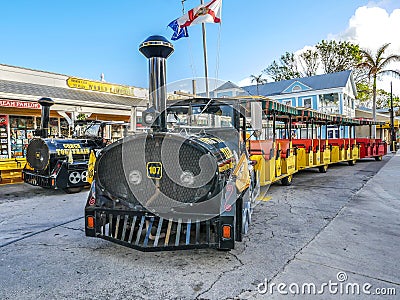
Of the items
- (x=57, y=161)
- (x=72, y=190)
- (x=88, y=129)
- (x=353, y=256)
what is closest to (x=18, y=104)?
(x=88, y=129)

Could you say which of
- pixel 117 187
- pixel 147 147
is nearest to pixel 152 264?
pixel 117 187

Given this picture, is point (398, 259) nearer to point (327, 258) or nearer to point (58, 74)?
point (327, 258)

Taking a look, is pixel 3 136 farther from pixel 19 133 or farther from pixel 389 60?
pixel 389 60

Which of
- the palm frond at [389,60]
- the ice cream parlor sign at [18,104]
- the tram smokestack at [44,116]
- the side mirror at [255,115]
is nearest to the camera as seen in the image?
the side mirror at [255,115]

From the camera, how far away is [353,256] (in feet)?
10.3

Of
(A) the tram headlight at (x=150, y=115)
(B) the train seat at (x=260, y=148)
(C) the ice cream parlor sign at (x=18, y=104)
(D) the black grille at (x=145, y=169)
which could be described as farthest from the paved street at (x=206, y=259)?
(C) the ice cream parlor sign at (x=18, y=104)

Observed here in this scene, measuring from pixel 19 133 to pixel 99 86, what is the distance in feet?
12.8

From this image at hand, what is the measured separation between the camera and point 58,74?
1190cm

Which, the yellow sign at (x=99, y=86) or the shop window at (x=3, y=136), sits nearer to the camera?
the shop window at (x=3, y=136)

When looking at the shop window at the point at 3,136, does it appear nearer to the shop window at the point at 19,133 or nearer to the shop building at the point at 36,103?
the shop building at the point at 36,103

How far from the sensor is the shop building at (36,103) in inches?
381

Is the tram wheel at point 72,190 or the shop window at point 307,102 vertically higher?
the shop window at point 307,102

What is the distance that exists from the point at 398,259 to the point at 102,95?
40.8 feet

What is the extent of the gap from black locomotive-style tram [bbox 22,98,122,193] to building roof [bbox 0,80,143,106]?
3.29m
